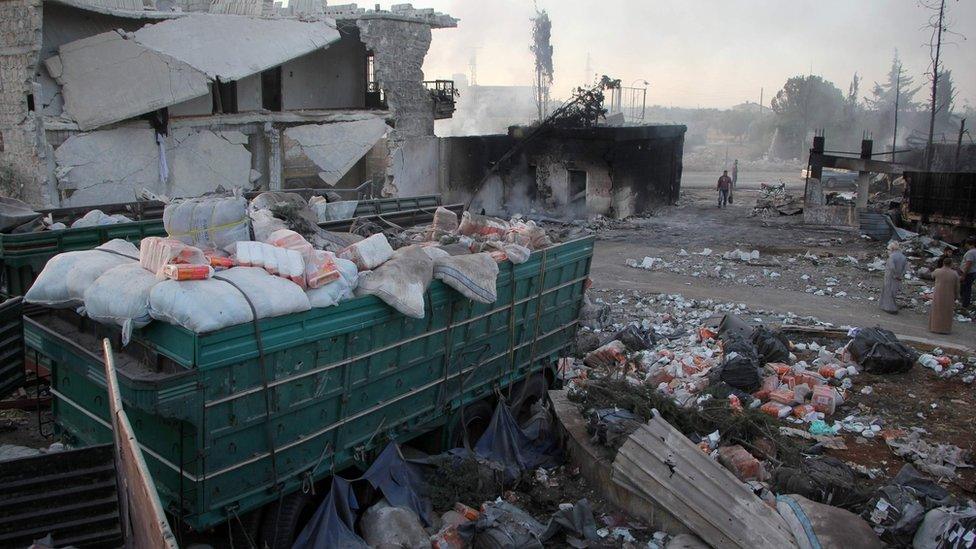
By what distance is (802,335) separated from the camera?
994 centimetres

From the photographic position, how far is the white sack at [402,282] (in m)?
4.95

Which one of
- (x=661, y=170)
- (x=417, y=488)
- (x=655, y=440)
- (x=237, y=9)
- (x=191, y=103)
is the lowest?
(x=417, y=488)

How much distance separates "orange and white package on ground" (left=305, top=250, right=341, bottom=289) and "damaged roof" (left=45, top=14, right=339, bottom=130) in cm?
1182

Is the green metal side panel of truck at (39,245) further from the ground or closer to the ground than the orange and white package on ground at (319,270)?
closer to the ground

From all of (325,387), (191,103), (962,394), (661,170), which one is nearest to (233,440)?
(325,387)

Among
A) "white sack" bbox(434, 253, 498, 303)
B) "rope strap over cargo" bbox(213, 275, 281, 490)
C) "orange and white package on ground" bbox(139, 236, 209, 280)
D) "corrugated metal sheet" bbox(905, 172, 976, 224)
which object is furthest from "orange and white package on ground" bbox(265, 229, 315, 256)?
"corrugated metal sheet" bbox(905, 172, 976, 224)

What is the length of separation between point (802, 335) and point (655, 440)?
5431 millimetres

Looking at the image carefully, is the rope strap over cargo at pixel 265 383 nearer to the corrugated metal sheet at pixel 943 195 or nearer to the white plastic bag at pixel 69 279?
the white plastic bag at pixel 69 279

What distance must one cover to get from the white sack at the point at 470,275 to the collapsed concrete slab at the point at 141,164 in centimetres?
1038

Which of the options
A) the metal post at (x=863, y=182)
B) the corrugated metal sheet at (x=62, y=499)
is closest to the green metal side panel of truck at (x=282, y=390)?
the corrugated metal sheet at (x=62, y=499)

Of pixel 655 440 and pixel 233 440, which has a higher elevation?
pixel 233 440

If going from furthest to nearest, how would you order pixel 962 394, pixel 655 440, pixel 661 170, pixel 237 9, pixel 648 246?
pixel 661 170 → pixel 237 9 → pixel 648 246 → pixel 962 394 → pixel 655 440

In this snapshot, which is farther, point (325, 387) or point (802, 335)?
point (802, 335)

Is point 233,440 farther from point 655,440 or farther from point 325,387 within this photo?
point 655,440
